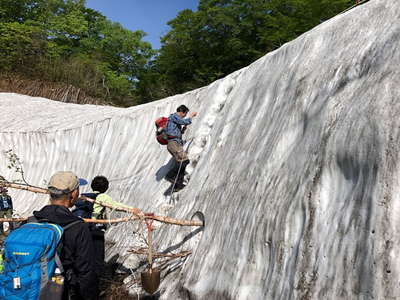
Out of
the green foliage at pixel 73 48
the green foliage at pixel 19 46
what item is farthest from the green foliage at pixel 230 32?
the green foliage at pixel 19 46

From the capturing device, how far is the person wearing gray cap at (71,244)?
2.97 metres

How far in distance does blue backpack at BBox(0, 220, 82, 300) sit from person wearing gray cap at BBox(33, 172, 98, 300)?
5.5 inches

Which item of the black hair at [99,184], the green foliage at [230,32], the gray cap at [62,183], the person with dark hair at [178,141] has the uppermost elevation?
the green foliage at [230,32]

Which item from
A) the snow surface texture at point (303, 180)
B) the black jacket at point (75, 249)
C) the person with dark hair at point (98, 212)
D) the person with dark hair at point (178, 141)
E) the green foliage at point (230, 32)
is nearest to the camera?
the snow surface texture at point (303, 180)

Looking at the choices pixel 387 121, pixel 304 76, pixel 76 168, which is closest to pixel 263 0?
pixel 76 168

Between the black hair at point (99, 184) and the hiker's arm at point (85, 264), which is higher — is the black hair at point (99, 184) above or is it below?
above

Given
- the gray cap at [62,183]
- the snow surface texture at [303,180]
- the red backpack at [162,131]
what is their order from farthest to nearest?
the red backpack at [162,131] → the gray cap at [62,183] → the snow surface texture at [303,180]

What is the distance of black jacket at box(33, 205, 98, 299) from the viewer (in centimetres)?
297

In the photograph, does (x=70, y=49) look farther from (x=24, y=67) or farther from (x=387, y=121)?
(x=387, y=121)

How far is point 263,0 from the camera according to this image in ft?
86.1

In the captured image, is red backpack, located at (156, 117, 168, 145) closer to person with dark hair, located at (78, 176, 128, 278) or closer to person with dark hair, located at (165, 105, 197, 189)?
person with dark hair, located at (165, 105, 197, 189)

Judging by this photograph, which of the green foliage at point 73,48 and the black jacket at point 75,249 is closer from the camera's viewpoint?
the black jacket at point 75,249

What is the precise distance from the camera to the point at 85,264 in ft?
9.92

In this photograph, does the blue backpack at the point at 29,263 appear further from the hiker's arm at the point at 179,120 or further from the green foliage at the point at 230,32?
the green foliage at the point at 230,32
